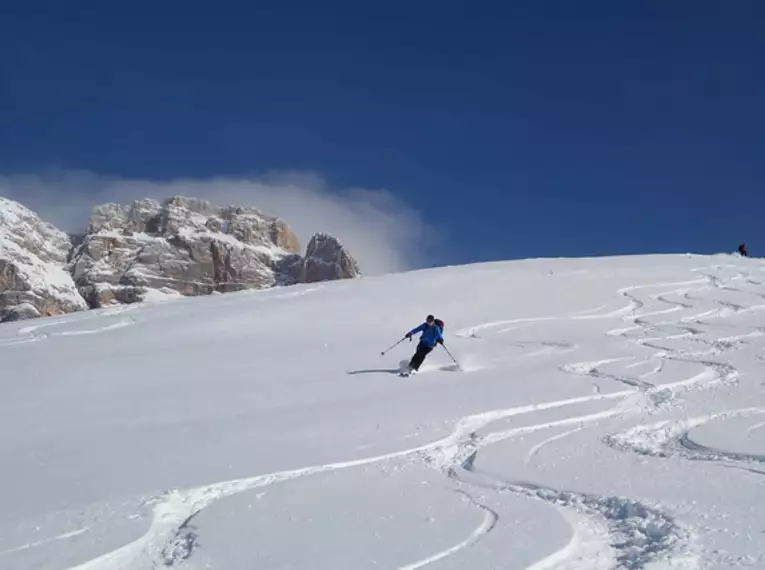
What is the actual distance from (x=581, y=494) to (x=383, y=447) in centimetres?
236

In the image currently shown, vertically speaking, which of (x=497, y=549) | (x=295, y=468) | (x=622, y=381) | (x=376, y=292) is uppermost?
(x=376, y=292)

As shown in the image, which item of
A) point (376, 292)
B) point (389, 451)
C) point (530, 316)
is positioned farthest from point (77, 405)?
point (376, 292)

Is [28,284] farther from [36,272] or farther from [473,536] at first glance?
[473,536]

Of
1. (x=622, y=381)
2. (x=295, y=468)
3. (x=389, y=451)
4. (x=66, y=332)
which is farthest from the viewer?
(x=66, y=332)

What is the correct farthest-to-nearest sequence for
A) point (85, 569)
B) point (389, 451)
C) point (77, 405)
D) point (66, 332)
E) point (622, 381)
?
point (66, 332) → point (622, 381) → point (77, 405) → point (389, 451) → point (85, 569)

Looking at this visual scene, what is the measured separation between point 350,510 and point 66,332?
14.5m

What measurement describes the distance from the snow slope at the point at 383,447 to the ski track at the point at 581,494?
0.03m

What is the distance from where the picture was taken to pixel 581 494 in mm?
6137

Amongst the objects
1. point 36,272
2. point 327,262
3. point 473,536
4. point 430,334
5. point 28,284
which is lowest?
point 473,536

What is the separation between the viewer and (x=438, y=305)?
21.0 meters

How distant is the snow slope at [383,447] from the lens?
5184 mm

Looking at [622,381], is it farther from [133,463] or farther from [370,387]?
[133,463]

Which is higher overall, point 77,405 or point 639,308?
point 639,308

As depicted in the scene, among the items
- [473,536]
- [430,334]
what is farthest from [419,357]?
[473,536]
